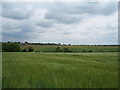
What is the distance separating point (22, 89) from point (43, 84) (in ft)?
1.32

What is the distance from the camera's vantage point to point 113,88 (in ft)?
7.88

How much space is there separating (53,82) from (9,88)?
2.66ft

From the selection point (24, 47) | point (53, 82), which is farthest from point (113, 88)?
point (24, 47)

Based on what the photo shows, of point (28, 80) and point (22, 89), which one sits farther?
point (28, 80)

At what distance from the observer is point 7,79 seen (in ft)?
8.87

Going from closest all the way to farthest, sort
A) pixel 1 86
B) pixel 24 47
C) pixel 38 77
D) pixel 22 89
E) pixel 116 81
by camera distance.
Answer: pixel 22 89 < pixel 1 86 < pixel 116 81 < pixel 38 77 < pixel 24 47

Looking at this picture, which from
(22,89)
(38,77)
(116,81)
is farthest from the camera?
(38,77)

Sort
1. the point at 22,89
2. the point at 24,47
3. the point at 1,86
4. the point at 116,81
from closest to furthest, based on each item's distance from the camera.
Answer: the point at 22,89 < the point at 1,86 < the point at 116,81 < the point at 24,47

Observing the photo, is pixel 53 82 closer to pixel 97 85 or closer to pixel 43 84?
pixel 43 84

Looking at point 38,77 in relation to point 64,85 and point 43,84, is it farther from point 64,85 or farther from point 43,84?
point 64,85

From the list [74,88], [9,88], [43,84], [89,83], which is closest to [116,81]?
[89,83]

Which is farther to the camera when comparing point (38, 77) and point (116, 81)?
point (38, 77)

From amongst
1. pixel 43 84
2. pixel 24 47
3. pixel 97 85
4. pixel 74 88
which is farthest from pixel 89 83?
pixel 24 47

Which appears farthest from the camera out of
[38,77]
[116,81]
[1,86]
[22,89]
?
[38,77]
